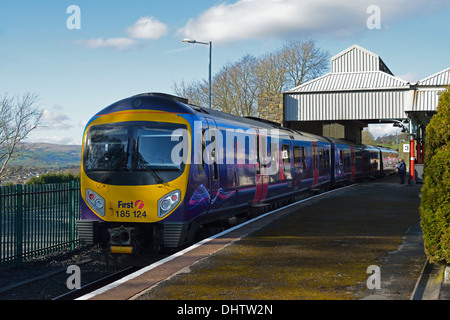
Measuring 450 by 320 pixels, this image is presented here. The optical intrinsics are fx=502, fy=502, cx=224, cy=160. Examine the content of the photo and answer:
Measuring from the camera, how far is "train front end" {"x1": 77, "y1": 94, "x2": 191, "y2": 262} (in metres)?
8.74

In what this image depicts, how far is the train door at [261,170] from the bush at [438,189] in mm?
6310

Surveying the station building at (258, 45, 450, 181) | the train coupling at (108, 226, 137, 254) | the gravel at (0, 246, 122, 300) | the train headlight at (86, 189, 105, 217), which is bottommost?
the gravel at (0, 246, 122, 300)

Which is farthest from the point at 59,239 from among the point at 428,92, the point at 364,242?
the point at 428,92

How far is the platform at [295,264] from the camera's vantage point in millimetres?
5930

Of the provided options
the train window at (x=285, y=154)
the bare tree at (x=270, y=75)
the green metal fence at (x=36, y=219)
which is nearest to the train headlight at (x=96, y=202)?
the green metal fence at (x=36, y=219)

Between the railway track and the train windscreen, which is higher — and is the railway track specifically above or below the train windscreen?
below

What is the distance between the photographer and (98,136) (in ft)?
30.9

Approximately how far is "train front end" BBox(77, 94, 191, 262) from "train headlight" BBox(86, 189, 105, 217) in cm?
2

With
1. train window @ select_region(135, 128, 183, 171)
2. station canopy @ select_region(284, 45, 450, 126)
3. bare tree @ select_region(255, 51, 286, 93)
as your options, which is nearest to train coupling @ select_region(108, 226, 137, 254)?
train window @ select_region(135, 128, 183, 171)

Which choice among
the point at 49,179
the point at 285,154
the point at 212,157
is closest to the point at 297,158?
the point at 285,154

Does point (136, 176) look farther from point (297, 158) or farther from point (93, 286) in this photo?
point (297, 158)

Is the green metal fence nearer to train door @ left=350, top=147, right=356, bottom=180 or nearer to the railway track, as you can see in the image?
the railway track

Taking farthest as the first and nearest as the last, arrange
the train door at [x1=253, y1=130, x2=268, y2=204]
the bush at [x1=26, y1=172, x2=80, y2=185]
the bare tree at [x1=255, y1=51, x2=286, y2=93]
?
the bare tree at [x1=255, y1=51, x2=286, y2=93], the bush at [x1=26, y1=172, x2=80, y2=185], the train door at [x1=253, y1=130, x2=268, y2=204]

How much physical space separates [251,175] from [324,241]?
3.43m
